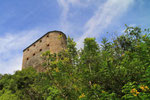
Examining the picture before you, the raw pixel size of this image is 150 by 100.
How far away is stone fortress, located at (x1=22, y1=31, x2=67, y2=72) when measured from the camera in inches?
832

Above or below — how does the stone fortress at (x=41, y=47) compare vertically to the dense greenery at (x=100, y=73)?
above

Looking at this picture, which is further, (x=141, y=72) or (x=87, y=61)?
(x=87, y=61)

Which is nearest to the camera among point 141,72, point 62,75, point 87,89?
point 141,72

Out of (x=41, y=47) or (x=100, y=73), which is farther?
(x=41, y=47)

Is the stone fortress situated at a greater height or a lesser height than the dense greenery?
greater

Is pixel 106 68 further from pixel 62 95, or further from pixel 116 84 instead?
pixel 62 95

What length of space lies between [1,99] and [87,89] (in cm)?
1089

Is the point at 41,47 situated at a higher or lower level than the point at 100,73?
higher

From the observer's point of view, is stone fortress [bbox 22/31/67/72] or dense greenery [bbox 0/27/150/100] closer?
dense greenery [bbox 0/27/150/100]

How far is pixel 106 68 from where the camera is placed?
362 cm

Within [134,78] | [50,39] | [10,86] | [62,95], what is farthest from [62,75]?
[50,39]

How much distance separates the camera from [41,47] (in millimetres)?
22781

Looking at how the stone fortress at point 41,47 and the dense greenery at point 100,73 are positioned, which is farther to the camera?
the stone fortress at point 41,47

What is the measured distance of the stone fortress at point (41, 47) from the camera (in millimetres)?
21120
